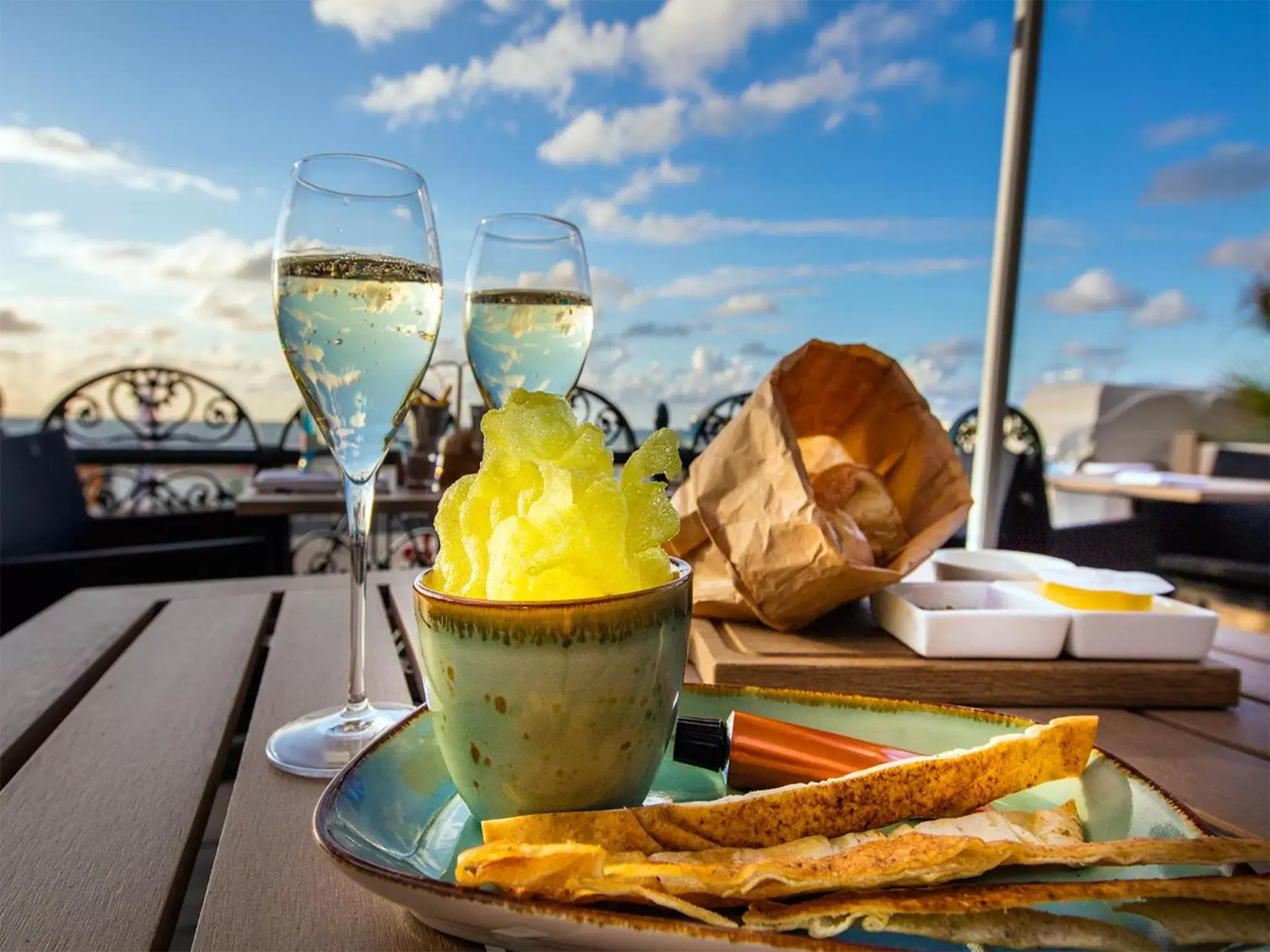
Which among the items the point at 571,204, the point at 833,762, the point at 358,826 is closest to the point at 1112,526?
the point at 833,762

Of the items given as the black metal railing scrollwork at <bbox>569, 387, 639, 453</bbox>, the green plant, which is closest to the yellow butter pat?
the black metal railing scrollwork at <bbox>569, 387, 639, 453</bbox>

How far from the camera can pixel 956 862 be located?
29 centimetres

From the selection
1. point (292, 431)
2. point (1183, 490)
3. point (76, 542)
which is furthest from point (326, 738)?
point (292, 431)

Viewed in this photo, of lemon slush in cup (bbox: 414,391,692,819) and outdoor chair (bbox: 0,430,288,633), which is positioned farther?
outdoor chair (bbox: 0,430,288,633)

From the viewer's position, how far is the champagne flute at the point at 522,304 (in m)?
0.83

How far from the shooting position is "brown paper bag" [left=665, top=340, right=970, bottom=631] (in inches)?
28.4

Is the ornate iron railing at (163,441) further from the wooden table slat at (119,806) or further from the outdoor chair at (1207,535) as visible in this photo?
the wooden table slat at (119,806)

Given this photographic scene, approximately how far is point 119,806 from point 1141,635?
2.55ft

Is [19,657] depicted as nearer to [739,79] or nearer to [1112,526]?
[1112,526]

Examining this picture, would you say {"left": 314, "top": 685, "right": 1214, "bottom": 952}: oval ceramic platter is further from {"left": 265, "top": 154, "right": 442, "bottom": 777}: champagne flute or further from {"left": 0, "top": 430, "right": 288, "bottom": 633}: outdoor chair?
{"left": 0, "top": 430, "right": 288, "bottom": 633}: outdoor chair

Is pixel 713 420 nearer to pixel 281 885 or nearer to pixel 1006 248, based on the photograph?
pixel 1006 248

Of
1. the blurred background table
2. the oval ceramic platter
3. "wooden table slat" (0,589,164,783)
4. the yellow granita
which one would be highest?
the yellow granita

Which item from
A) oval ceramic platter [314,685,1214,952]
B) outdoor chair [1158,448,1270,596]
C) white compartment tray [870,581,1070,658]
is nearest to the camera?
oval ceramic platter [314,685,1214,952]

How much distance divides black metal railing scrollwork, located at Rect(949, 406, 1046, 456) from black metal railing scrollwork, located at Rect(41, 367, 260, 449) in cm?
376
